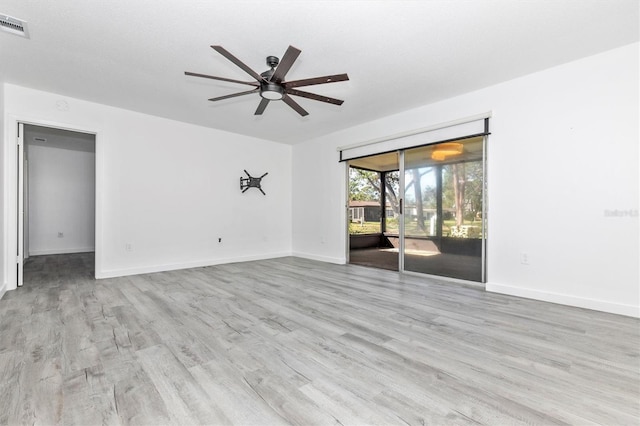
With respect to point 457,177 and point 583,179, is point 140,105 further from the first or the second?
point 583,179

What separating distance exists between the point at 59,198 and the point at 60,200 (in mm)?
53

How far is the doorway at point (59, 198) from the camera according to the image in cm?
680

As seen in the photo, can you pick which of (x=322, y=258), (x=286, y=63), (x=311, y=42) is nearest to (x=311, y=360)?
(x=286, y=63)

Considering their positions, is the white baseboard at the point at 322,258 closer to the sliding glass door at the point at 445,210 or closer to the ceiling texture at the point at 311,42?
the sliding glass door at the point at 445,210

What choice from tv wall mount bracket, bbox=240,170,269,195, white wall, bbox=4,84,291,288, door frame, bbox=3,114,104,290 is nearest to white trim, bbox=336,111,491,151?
tv wall mount bracket, bbox=240,170,269,195

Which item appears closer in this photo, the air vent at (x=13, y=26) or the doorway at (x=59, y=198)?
the air vent at (x=13, y=26)

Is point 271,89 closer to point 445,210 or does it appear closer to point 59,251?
point 445,210

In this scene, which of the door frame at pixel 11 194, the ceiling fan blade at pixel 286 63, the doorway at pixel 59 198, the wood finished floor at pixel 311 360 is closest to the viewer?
the wood finished floor at pixel 311 360

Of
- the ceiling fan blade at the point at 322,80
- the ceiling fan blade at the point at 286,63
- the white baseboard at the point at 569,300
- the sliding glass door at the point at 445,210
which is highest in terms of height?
the ceiling fan blade at the point at 286,63

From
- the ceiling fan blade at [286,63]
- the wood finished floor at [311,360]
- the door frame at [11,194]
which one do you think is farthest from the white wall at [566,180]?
the door frame at [11,194]

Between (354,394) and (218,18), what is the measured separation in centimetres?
295

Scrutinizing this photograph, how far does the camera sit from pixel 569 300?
319 cm

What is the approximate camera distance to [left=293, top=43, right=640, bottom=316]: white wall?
2912mm

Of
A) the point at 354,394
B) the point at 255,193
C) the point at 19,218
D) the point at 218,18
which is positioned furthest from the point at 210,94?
the point at 354,394
